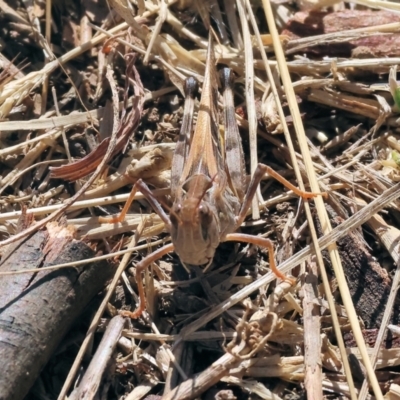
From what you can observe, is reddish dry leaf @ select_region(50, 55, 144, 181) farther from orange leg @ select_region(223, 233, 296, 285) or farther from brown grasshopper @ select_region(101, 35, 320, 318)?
orange leg @ select_region(223, 233, 296, 285)

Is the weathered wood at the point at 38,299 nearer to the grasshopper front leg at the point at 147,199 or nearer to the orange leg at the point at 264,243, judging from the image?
the grasshopper front leg at the point at 147,199

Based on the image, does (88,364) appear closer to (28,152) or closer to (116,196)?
(116,196)

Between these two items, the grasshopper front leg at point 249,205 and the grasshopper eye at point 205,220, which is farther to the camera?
the grasshopper front leg at point 249,205

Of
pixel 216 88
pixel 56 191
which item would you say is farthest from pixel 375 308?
pixel 56 191

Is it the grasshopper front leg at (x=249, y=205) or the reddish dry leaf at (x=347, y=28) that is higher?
the reddish dry leaf at (x=347, y=28)

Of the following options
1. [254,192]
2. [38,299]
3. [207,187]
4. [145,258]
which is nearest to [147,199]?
[145,258]

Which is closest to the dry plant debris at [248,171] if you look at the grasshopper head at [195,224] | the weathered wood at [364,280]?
the weathered wood at [364,280]

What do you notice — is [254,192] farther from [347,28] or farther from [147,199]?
[347,28]
